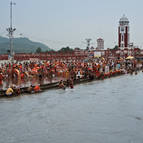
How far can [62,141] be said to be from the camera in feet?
36.3

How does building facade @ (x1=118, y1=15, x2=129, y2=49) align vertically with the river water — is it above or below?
above

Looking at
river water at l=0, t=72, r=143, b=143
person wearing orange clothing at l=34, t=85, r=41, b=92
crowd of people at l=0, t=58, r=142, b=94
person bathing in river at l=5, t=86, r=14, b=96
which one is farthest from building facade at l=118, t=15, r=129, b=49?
person bathing in river at l=5, t=86, r=14, b=96

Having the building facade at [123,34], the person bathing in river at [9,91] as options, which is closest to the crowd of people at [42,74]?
the person bathing in river at [9,91]

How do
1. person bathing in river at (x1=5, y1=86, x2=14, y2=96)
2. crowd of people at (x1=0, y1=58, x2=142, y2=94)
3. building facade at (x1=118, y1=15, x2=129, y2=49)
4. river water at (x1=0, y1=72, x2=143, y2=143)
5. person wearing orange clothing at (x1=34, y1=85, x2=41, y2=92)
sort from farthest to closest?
building facade at (x1=118, y1=15, x2=129, y2=49) < crowd of people at (x1=0, y1=58, x2=142, y2=94) < person wearing orange clothing at (x1=34, y1=85, x2=41, y2=92) < person bathing in river at (x1=5, y1=86, x2=14, y2=96) < river water at (x1=0, y1=72, x2=143, y2=143)

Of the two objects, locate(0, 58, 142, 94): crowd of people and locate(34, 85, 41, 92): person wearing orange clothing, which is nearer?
locate(34, 85, 41, 92): person wearing orange clothing

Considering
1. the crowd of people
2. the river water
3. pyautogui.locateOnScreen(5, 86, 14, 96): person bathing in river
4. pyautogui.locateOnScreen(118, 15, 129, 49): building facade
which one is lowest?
the river water

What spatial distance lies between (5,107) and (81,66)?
15986 mm

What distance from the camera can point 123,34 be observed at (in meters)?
88.2

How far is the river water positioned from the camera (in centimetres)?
1146

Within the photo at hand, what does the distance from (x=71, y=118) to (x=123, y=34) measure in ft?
252

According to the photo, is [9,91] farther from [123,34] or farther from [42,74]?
[123,34]

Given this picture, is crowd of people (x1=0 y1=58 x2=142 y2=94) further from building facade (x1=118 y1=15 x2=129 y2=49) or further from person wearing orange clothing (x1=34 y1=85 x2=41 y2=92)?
building facade (x1=118 y1=15 x2=129 y2=49)

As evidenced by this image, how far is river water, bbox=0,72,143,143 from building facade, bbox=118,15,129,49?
6742cm

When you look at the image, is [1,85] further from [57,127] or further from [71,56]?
[71,56]
